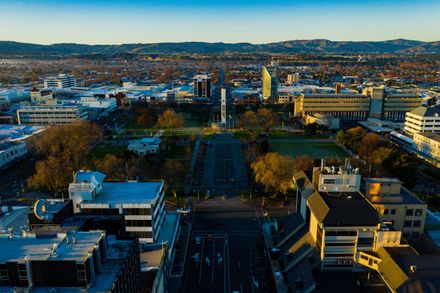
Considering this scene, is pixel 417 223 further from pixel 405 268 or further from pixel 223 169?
pixel 223 169

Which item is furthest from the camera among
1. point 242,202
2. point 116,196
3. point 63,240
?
point 242,202

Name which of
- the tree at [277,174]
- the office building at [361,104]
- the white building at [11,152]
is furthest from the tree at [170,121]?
the tree at [277,174]

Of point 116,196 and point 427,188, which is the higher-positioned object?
point 116,196

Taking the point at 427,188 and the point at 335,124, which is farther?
the point at 335,124

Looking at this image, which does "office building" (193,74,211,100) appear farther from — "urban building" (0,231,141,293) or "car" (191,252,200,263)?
"urban building" (0,231,141,293)

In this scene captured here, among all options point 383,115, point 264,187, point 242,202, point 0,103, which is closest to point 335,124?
point 383,115

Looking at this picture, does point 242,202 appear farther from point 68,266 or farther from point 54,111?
point 54,111

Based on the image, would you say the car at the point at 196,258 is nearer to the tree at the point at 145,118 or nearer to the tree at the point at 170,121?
the tree at the point at 170,121

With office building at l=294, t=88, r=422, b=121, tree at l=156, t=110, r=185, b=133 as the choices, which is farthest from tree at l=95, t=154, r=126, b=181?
office building at l=294, t=88, r=422, b=121
